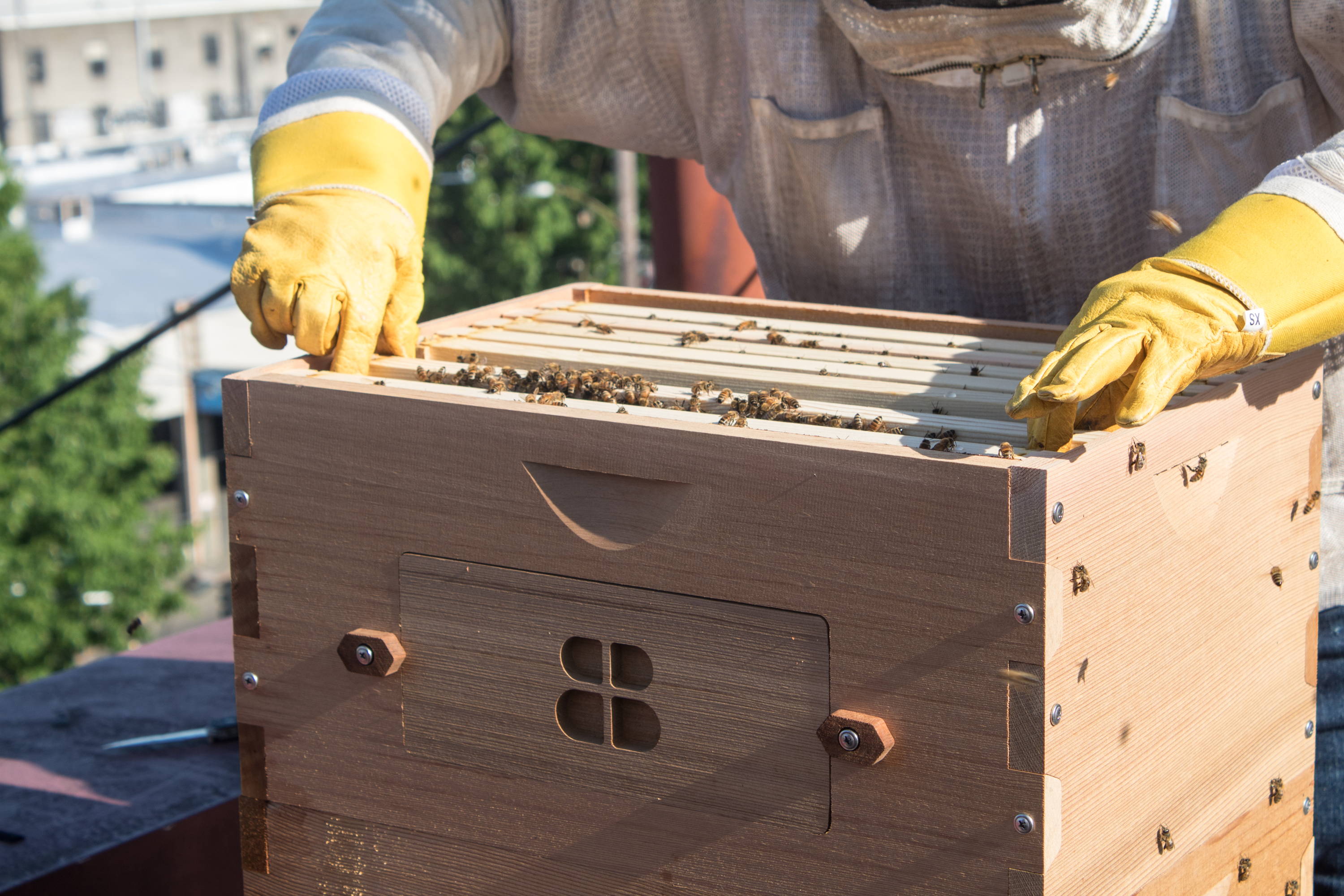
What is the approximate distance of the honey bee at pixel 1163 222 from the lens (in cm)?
214

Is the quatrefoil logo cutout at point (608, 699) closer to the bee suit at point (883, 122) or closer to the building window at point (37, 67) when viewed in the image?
the bee suit at point (883, 122)

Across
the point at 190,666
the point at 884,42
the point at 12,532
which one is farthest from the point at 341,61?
the point at 12,532

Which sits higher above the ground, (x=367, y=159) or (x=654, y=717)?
(x=367, y=159)

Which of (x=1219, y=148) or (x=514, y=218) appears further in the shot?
(x=514, y=218)

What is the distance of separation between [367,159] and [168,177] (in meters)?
27.6

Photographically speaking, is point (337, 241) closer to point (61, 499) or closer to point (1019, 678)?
point (1019, 678)

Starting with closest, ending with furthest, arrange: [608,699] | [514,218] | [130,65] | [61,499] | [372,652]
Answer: [608,699] → [372,652] → [61,499] → [514,218] → [130,65]

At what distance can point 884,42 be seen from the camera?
216 centimetres

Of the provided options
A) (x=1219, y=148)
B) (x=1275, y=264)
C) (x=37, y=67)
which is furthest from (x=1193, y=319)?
(x=37, y=67)

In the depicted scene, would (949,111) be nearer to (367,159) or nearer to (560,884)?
(367,159)

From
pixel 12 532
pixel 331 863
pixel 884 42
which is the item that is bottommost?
pixel 12 532

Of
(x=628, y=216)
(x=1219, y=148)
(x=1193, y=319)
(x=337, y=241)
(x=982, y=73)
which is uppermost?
(x=628, y=216)

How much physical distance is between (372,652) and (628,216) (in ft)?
54.2

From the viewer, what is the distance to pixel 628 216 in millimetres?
17938
